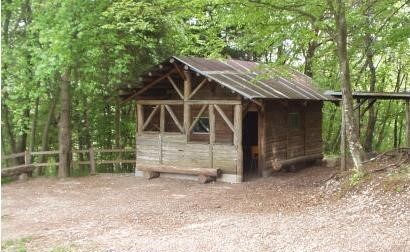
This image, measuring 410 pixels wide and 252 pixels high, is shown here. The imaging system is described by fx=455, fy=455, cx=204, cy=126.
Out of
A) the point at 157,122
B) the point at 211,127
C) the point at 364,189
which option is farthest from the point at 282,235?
the point at 157,122

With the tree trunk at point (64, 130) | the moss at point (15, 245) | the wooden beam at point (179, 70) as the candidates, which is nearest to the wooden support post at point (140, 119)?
the wooden beam at point (179, 70)

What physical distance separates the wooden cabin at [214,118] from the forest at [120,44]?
3.16ft

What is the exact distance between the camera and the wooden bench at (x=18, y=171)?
16.9 m

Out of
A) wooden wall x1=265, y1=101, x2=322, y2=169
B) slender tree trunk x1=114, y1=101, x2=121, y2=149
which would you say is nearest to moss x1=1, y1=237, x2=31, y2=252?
wooden wall x1=265, y1=101, x2=322, y2=169

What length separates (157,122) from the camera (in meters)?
19.2

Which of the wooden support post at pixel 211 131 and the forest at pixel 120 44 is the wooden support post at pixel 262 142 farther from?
the forest at pixel 120 44

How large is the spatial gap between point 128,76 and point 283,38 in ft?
28.1

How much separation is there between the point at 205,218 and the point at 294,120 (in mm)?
9536

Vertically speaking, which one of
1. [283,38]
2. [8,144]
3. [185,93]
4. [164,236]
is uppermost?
[283,38]

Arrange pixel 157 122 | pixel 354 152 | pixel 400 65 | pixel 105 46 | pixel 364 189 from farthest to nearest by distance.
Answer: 1. pixel 400 65
2. pixel 157 122
3. pixel 105 46
4. pixel 354 152
5. pixel 364 189

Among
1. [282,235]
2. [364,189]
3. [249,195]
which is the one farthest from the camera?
[249,195]

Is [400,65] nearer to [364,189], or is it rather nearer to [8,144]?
[364,189]

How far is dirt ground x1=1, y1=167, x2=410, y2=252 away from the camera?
844cm

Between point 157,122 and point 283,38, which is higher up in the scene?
point 283,38
